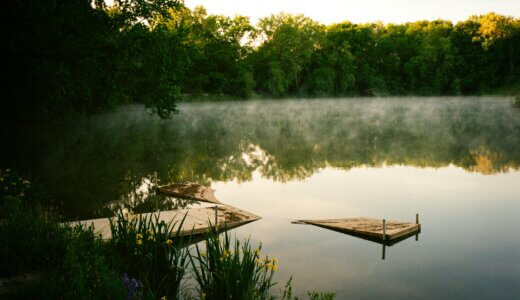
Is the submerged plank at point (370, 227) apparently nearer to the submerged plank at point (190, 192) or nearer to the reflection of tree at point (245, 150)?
the submerged plank at point (190, 192)

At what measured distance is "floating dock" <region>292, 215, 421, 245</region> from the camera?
12008 mm

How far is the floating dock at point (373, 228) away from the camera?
12.0 meters

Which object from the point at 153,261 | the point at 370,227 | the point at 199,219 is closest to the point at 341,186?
the point at 370,227

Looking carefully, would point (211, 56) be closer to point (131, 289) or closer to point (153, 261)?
point (153, 261)

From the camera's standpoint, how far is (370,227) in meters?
12.5

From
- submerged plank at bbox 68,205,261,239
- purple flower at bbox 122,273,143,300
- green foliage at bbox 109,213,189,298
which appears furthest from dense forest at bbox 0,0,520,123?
purple flower at bbox 122,273,143,300

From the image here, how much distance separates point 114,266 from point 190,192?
9202mm

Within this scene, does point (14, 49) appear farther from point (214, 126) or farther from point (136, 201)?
point (214, 126)

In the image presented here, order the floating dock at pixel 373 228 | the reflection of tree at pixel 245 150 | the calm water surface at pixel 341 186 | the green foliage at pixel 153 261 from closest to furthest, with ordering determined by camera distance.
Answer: the green foliage at pixel 153 261, the calm water surface at pixel 341 186, the floating dock at pixel 373 228, the reflection of tree at pixel 245 150

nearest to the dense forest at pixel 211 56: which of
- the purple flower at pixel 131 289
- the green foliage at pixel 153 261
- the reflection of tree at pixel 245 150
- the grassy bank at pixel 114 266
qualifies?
the reflection of tree at pixel 245 150

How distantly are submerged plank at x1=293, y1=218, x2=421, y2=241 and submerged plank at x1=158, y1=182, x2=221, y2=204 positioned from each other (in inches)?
154

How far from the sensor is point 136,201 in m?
16.0

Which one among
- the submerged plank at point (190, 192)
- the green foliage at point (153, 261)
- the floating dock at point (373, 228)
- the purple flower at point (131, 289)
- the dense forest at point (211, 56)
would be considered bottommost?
the floating dock at point (373, 228)

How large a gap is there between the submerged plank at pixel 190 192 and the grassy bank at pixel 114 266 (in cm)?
697
